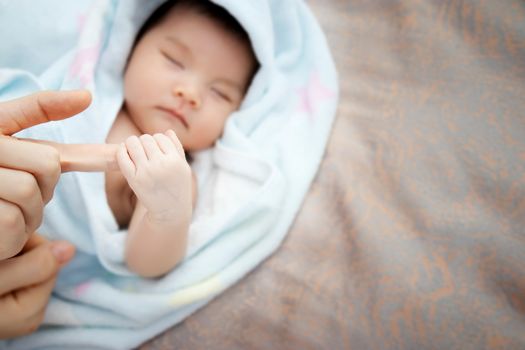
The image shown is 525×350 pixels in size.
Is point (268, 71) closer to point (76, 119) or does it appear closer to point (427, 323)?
point (76, 119)

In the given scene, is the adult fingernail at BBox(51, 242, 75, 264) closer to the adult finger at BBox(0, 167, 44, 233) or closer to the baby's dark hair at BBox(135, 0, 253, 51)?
the adult finger at BBox(0, 167, 44, 233)

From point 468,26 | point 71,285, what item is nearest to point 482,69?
point 468,26

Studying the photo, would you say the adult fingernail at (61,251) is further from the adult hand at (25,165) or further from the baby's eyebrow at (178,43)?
the baby's eyebrow at (178,43)

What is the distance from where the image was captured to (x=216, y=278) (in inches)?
33.3

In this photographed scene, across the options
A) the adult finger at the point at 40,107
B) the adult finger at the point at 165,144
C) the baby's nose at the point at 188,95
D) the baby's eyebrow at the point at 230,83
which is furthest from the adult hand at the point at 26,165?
the baby's eyebrow at the point at 230,83

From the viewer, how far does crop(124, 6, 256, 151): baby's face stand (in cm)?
90

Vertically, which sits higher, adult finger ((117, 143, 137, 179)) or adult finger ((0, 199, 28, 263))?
adult finger ((117, 143, 137, 179))

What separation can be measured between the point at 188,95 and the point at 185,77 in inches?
A: 2.1

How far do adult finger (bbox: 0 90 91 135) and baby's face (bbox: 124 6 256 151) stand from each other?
354mm

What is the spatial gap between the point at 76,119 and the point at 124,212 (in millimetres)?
220

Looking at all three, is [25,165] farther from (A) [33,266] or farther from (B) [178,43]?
(B) [178,43]

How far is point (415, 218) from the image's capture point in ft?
2.71

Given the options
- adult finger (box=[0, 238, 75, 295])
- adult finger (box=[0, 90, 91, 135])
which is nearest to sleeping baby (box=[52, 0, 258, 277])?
adult finger (box=[0, 238, 75, 295])

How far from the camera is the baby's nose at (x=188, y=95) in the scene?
Result: 886 mm
